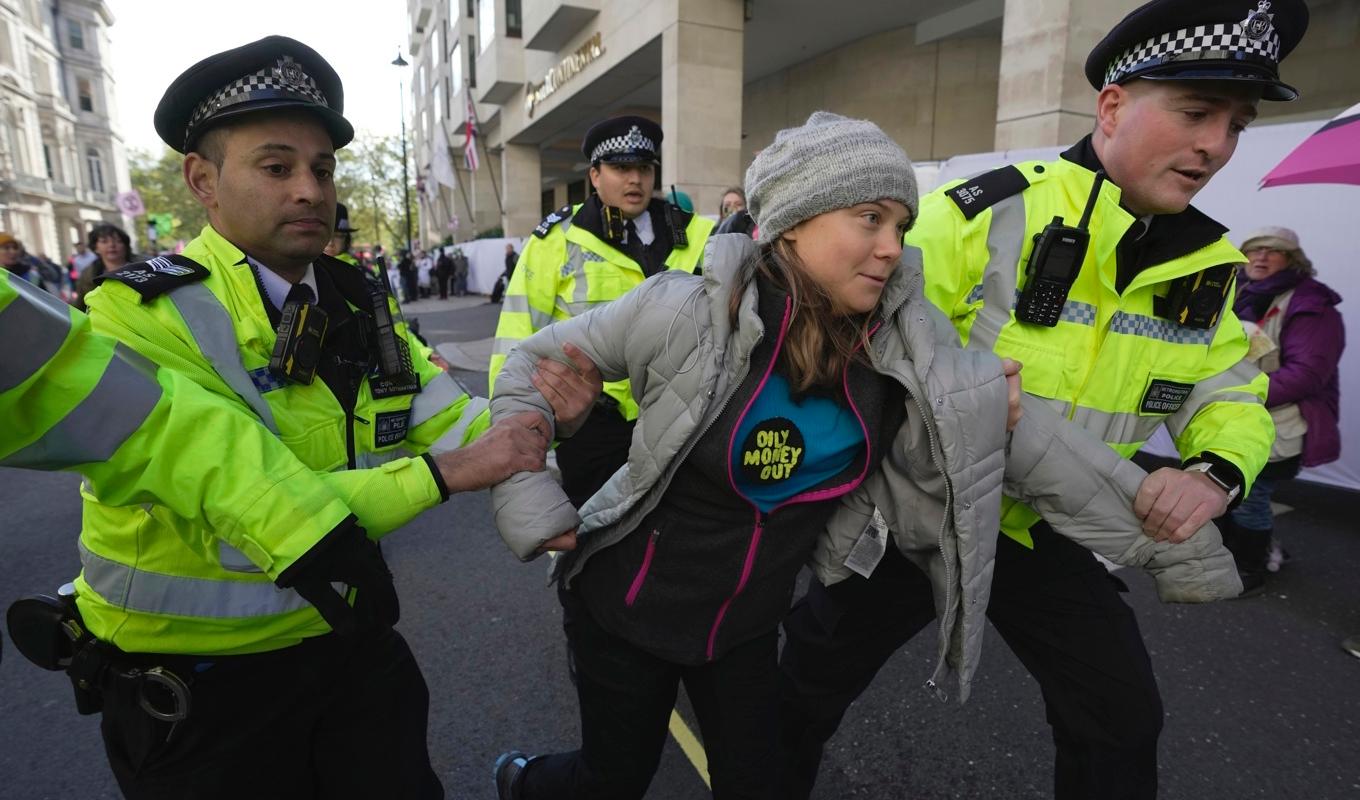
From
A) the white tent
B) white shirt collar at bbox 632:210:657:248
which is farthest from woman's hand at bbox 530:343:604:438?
the white tent

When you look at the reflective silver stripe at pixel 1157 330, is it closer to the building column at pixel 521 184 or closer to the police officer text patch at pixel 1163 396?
the police officer text patch at pixel 1163 396

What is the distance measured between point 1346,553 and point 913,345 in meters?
4.79

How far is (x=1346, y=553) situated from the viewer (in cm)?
453

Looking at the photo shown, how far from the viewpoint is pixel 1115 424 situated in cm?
194

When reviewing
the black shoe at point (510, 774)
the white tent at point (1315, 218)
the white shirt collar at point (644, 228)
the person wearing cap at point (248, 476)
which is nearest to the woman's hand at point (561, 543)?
the person wearing cap at point (248, 476)

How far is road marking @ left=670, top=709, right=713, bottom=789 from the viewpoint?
2.63 m

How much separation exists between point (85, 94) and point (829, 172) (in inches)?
3221

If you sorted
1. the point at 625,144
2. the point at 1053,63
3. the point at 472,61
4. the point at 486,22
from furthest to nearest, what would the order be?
1. the point at 472,61
2. the point at 486,22
3. the point at 1053,63
4. the point at 625,144

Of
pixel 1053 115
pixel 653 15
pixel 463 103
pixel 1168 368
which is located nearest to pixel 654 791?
→ pixel 1168 368

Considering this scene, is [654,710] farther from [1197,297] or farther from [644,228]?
[644,228]

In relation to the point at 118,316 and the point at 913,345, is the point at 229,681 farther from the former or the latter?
the point at 913,345

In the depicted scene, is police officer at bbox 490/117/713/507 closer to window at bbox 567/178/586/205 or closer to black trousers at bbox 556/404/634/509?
black trousers at bbox 556/404/634/509

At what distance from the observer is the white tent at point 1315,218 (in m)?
5.05

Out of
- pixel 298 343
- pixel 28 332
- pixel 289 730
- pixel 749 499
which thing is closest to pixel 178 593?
pixel 289 730
